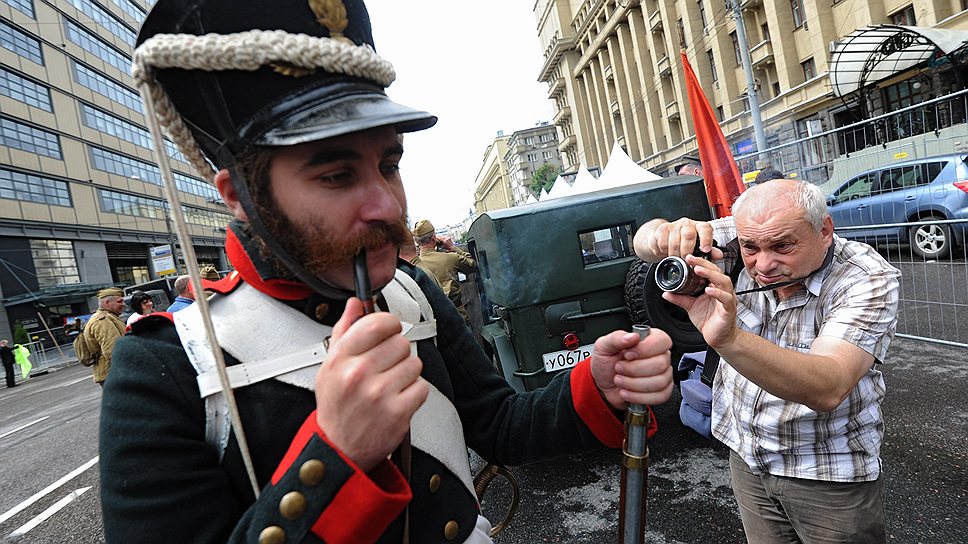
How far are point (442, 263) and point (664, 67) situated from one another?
1212 inches

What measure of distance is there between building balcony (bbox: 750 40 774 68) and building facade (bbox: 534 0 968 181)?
0.05m

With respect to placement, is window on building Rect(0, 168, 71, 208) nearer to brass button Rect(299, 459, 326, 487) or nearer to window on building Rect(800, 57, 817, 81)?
brass button Rect(299, 459, 326, 487)

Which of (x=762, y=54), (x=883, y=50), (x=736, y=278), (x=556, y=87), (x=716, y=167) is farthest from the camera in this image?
(x=556, y=87)

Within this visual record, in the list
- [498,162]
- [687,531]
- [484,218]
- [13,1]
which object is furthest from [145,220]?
[498,162]

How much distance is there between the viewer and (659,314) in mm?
3383

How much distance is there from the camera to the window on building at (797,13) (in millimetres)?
20666

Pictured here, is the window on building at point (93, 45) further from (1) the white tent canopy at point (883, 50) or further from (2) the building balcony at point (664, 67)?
(1) the white tent canopy at point (883, 50)

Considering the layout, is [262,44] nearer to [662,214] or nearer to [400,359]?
[400,359]

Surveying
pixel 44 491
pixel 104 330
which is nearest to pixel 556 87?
pixel 104 330

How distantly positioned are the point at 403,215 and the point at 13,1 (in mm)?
35502

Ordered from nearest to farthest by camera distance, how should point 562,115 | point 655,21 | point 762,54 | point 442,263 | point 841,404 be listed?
point 841,404 < point 442,263 < point 762,54 < point 655,21 < point 562,115

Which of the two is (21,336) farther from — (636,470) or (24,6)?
(636,470)

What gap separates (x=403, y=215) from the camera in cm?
111

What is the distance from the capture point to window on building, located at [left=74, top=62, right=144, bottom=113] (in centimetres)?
2945
